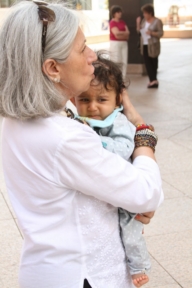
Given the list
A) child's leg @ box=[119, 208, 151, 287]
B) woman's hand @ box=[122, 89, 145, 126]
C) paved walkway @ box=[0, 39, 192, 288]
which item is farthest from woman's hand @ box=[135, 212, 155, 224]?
paved walkway @ box=[0, 39, 192, 288]

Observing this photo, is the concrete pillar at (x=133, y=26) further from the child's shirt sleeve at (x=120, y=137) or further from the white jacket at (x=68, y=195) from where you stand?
the white jacket at (x=68, y=195)

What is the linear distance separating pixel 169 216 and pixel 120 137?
2.99 metres

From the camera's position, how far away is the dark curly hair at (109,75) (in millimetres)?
2320

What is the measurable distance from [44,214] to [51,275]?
0.70 ft

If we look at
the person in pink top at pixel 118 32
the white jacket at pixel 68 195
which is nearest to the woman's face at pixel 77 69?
the white jacket at pixel 68 195

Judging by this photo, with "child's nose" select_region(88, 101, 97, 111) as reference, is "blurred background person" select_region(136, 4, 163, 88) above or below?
below

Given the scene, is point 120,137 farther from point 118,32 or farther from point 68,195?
point 118,32

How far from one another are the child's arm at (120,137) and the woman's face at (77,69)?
275 mm

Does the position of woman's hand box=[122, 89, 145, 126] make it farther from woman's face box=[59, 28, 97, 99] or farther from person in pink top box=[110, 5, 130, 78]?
person in pink top box=[110, 5, 130, 78]

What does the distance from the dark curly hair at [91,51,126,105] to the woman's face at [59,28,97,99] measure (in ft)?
1.16

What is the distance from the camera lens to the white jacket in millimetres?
1756

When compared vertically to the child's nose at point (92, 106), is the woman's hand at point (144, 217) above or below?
below

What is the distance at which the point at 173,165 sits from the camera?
6645 mm

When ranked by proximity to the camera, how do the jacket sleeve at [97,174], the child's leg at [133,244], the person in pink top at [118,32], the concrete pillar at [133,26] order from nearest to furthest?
the jacket sleeve at [97,174], the child's leg at [133,244], the person in pink top at [118,32], the concrete pillar at [133,26]
